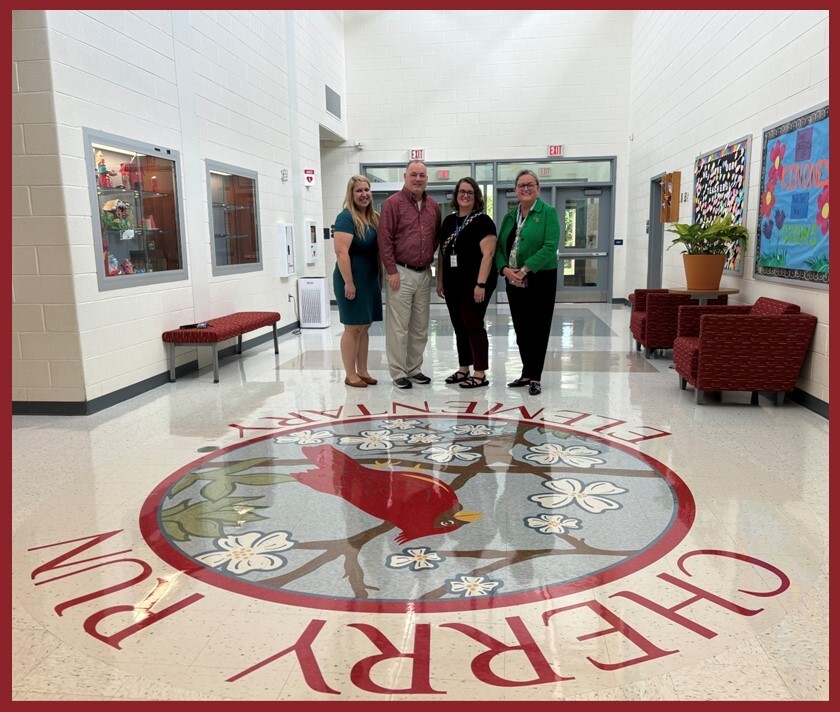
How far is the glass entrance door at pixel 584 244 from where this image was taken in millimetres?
11570

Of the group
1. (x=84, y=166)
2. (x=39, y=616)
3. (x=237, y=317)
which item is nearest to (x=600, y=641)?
(x=39, y=616)

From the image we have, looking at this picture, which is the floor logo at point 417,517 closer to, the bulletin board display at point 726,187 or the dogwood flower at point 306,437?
the dogwood flower at point 306,437

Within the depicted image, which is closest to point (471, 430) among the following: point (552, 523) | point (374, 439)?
point (374, 439)

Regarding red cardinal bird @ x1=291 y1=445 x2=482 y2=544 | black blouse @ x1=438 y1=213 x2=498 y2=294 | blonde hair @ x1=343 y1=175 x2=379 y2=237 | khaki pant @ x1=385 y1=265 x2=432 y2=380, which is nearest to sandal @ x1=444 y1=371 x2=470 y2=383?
khaki pant @ x1=385 y1=265 x2=432 y2=380

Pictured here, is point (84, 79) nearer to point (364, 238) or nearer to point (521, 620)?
point (364, 238)

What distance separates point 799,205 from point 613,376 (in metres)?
1.87

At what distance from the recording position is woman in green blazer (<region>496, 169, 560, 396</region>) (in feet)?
15.2

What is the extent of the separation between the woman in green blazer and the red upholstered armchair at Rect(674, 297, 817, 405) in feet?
3.55

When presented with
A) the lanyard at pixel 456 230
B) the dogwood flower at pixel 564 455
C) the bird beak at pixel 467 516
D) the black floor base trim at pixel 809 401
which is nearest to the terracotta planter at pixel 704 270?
the black floor base trim at pixel 809 401

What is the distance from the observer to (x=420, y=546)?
2.48m

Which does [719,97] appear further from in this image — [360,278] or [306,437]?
[306,437]

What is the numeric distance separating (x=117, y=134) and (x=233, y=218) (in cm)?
215

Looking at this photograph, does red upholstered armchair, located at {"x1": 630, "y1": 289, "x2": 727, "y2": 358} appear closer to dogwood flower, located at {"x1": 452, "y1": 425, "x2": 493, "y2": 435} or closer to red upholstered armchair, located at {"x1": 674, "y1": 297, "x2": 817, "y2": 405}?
red upholstered armchair, located at {"x1": 674, "y1": 297, "x2": 817, "y2": 405}

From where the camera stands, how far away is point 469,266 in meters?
4.88
